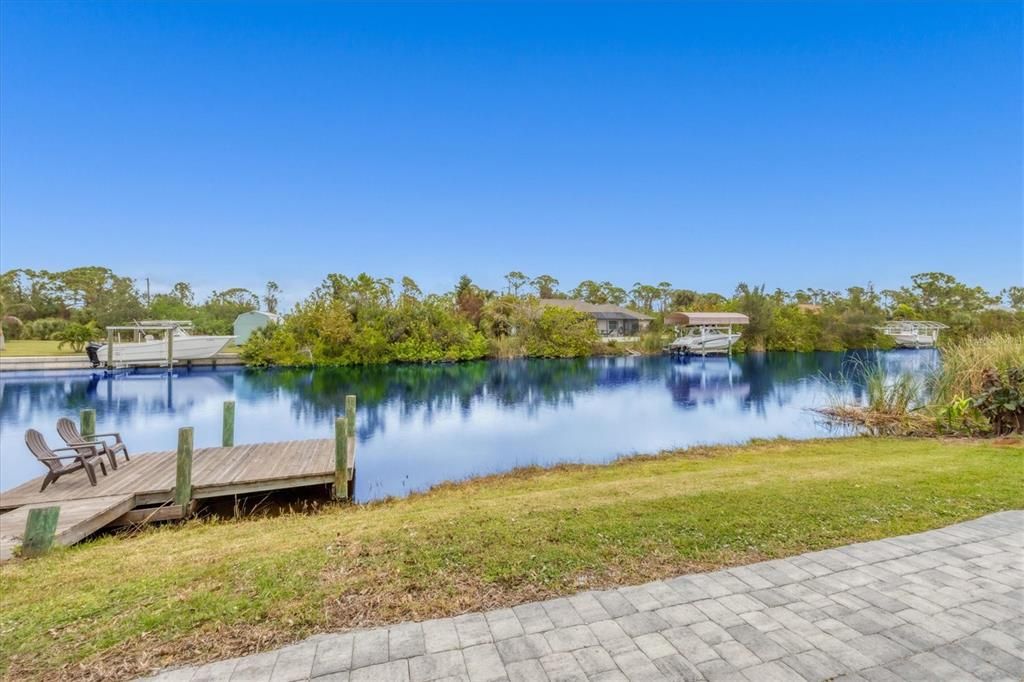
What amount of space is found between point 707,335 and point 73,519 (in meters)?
31.9

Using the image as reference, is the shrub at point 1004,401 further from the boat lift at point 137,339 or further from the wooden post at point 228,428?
the boat lift at point 137,339

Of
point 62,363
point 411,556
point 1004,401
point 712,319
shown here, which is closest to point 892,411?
point 1004,401

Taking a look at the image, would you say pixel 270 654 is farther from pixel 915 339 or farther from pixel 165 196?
pixel 915 339

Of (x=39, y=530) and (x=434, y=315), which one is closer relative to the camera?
(x=39, y=530)

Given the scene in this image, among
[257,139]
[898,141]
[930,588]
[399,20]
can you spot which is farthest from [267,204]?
[898,141]

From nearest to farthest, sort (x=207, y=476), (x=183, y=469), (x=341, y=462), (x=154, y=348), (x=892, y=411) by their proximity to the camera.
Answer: (x=183, y=469) → (x=207, y=476) → (x=341, y=462) → (x=892, y=411) → (x=154, y=348)

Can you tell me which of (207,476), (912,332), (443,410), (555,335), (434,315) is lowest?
(443,410)

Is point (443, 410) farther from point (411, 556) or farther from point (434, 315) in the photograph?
point (434, 315)

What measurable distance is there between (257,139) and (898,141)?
99.7 ft

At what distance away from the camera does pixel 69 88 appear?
604 inches

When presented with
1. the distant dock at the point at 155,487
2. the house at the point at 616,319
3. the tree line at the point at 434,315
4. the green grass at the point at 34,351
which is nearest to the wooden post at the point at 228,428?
the distant dock at the point at 155,487

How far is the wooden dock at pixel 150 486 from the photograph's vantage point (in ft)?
14.1

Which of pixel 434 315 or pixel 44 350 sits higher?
pixel 434 315

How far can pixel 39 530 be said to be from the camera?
355 cm
